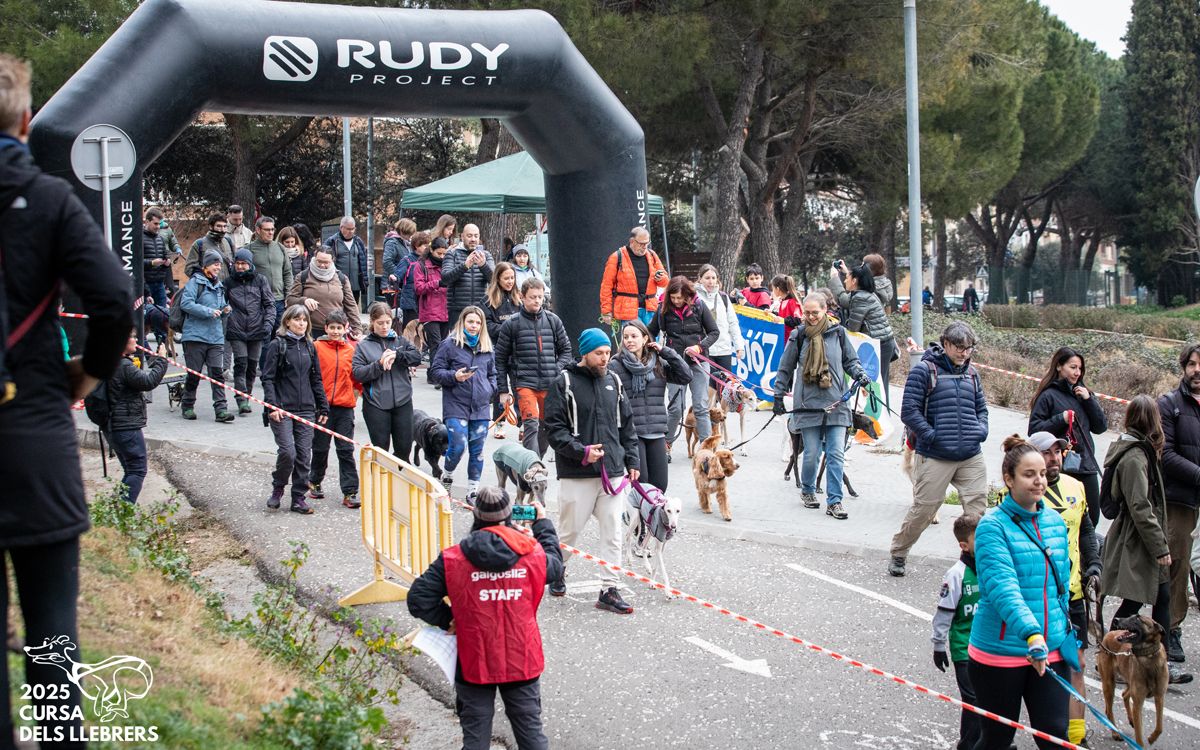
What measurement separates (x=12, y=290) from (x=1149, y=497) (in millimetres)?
6212

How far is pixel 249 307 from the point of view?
13.6 meters

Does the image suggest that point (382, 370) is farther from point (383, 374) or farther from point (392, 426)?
point (392, 426)

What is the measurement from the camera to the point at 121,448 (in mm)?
9242

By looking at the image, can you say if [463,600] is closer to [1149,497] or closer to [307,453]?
[1149,497]

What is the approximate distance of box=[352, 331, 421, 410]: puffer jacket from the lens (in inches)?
403

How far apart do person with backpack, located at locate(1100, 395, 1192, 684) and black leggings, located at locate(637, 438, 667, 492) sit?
10.7 feet

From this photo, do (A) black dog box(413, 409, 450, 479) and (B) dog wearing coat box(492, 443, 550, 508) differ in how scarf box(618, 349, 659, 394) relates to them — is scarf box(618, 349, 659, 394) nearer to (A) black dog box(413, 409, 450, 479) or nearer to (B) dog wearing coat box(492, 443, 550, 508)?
(B) dog wearing coat box(492, 443, 550, 508)

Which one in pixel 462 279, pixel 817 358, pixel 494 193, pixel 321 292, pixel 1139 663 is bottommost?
pixel 1139 663

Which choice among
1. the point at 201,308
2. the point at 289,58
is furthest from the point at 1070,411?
the point at 201,308

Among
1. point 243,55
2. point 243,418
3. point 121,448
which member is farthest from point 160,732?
point 243,418

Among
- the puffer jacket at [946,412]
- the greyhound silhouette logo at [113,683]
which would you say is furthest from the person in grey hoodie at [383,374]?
the greyhound silhouette logo at [113,683]

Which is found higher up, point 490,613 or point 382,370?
point 382,370

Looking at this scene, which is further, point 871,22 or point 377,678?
point 871,22

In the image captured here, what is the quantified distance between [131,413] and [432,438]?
250cm
